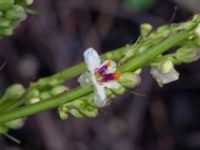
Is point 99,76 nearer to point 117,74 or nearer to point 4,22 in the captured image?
point 117,74

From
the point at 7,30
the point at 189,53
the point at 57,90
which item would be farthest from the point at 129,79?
the point at 7,30

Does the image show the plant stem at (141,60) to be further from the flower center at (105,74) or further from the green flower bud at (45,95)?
the green flower bud at (45,95)

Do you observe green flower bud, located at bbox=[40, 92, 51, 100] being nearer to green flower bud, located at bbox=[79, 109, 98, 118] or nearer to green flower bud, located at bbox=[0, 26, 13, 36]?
green flower bud, located at bbox=[79, 109, 98, 118]

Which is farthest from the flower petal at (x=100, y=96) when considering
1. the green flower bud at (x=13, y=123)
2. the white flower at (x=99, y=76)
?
the green flower bud at (x=13, y=123)

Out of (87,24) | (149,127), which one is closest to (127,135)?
(149,127)

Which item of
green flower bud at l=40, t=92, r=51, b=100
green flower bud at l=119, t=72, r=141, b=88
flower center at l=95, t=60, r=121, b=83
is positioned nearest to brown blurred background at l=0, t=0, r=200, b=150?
green flower bud at l=40, t=92, r=51, b=100

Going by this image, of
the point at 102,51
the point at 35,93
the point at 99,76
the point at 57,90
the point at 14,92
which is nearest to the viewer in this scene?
the point at 99,76

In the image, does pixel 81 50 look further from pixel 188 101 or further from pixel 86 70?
pixel 86 70

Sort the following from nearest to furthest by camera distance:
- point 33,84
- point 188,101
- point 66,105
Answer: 1. point 66,105
2. point 33,84
3. point 188,101
